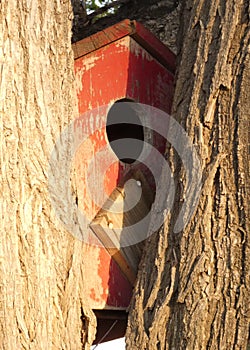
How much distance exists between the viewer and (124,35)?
3809mm

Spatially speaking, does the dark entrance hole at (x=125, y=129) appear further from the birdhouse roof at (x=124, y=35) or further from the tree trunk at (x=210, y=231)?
the tree trunk at (x=210, y=231)

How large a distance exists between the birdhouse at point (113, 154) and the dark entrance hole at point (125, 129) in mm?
52

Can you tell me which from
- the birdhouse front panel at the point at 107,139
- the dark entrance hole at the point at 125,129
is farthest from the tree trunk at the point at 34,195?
the dark entrance hole at the point at 125,129

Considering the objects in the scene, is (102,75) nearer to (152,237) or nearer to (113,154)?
(113,154)

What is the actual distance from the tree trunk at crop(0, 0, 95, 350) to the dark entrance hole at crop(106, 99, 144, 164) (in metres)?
0.61

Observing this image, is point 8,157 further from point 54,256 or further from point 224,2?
point 224,2

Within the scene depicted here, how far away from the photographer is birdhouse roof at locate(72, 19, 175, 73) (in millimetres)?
3723

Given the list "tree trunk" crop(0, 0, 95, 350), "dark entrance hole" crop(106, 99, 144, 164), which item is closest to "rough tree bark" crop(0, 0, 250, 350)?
"tree trunk" crop(0, 0, 95, 350)

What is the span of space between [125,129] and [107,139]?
1.62ft

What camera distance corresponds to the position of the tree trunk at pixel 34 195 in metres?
3.14

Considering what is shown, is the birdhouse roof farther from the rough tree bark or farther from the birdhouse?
the rough tree bark

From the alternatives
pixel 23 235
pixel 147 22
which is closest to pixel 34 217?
pixel 23 235

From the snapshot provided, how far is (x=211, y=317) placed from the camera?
10.7ft

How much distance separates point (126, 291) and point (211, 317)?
0.56 metres
